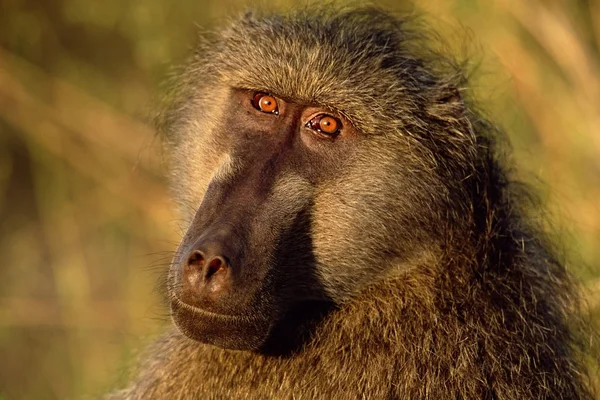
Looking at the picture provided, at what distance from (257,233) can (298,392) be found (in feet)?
1.77

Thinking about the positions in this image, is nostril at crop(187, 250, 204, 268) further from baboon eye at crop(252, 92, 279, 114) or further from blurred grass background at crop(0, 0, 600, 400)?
blurred grass background at crop(0, 0, 600, 400)

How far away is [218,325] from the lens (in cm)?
306

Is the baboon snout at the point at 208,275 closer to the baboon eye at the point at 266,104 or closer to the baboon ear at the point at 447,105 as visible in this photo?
the baboon eye at the point at 266,104

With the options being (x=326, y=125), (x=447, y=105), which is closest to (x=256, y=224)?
(x=326, y=125)

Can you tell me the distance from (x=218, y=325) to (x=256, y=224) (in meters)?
0.32

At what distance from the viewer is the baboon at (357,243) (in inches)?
128

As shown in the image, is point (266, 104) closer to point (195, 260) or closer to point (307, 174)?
point (307, 174)

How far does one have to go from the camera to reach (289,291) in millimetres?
Result: 3322

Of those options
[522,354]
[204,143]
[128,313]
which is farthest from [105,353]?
[522,354]

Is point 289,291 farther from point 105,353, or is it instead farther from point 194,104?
point 105,353

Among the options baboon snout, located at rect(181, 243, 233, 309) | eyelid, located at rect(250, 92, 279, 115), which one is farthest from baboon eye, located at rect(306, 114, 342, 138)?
baboon snout, located at rect(181, 243, 233, 309)

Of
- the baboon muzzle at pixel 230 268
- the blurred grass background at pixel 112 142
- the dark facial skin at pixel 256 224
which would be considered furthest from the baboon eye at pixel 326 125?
the blurred grass background at pixel 112 142

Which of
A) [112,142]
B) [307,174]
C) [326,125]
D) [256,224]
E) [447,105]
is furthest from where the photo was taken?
[112,142]

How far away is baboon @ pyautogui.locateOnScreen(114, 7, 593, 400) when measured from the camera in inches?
128
